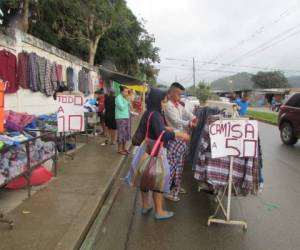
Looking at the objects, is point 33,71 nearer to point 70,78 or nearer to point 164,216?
point 70,78

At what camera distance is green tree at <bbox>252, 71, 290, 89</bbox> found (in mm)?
97863

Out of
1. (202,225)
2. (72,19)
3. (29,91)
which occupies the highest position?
(72,19)

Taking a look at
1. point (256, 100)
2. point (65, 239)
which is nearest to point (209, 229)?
point (65, 239)

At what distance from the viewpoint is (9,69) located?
8516mm

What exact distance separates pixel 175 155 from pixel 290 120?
8.28 m

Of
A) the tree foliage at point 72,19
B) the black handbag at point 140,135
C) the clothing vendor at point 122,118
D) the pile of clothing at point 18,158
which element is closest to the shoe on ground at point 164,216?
the black handbag at point 140,135

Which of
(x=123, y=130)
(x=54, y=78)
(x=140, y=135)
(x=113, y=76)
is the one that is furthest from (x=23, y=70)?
(x=113, y=76)

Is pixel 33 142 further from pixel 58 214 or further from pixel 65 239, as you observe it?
pixel 65 239

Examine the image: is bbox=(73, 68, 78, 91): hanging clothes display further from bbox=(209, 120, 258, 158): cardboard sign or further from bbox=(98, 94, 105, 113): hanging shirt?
bbox=(209, 120, 258, 158): cardboard sign

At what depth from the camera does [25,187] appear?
21.0ft

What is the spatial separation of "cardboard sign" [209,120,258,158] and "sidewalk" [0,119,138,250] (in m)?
1.97

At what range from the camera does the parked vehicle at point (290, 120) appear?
12.8 metres

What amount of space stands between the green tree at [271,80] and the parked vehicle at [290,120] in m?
88.5

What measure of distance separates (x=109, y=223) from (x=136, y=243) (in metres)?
0.85
